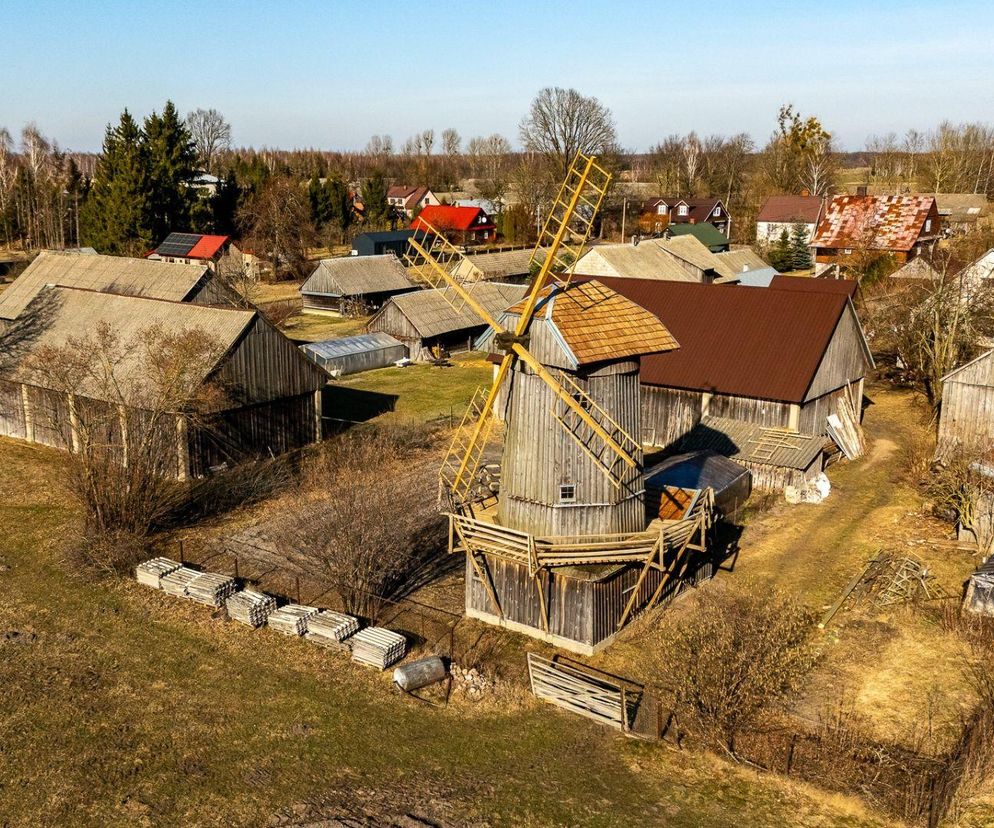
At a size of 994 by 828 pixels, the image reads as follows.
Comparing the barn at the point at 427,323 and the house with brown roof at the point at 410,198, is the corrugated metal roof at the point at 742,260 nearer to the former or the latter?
the barn at the point at 427,323

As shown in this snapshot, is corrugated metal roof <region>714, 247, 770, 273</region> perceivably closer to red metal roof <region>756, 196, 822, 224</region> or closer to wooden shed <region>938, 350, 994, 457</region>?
red metal roof <region>756, 196, 822, 224</region>

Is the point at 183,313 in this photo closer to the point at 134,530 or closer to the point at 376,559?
the point at 134,530

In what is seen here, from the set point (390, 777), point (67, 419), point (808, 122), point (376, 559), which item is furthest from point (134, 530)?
point (808, 122)

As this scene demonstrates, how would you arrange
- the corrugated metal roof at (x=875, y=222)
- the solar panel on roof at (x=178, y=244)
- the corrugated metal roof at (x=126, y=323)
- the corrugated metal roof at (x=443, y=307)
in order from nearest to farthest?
1. the corrugated metal roof at (x=126, y=323)
2. the corrugated metal roof at (x=443, y=307)
3. the corrugated metal roof at (x=875, y=222)
4. the solar panel on roof at (x=178, y=244)

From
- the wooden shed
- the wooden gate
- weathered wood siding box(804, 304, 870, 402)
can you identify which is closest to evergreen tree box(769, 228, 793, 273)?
weathered wood siding box(804, 304, 870, 402)

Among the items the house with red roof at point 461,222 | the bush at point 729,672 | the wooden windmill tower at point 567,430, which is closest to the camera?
the bush at point 729,672

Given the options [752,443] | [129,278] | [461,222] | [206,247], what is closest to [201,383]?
[752,443]

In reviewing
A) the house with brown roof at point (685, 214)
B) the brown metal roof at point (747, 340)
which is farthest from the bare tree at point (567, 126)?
the brown metal roof at point (747, 340)
